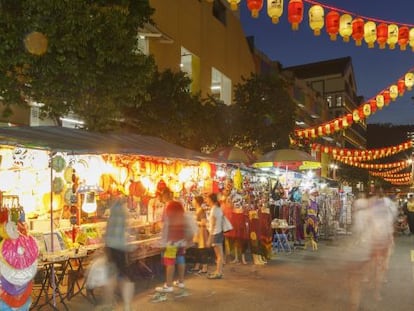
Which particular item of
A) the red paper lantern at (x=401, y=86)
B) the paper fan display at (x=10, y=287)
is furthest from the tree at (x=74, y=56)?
the red paper lantern at (x=401, y=86)

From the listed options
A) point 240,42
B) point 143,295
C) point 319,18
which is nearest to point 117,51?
point 143,295

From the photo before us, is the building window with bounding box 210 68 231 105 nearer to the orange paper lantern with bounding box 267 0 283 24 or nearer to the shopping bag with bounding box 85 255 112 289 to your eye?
the orange paper lantern with bounding box 267 0 283 24

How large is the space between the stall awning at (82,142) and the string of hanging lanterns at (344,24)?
3.65 meters

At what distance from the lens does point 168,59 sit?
18.5 m

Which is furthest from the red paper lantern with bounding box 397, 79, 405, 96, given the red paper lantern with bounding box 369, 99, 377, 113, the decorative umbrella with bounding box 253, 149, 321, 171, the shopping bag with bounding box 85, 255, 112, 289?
the shopping bag with bounding box 85, 255, 112, 289

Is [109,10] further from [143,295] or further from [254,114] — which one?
[254,114]

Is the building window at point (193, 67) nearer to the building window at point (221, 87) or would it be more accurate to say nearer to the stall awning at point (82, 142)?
the building window at point (221, 87)

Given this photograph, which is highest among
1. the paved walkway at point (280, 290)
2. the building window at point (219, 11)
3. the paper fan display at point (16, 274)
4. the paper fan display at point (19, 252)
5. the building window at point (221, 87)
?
the building window at point (219, 11)

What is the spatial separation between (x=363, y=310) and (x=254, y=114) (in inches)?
Result: 496

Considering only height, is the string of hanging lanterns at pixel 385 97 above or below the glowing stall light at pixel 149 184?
above

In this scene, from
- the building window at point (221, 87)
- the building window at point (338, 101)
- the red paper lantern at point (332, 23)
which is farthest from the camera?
the building window at point (338, 101)

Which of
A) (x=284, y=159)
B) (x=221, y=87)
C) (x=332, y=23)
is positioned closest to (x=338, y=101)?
(x=221, y=87)

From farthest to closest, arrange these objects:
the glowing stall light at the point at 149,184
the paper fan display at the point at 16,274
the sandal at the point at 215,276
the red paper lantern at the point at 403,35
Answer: the red paper lantern at the point at 403,35, the glowing stall light at the point at 149,184, the sandal at the point at 215,276, the paper fan display at the point at 16,274

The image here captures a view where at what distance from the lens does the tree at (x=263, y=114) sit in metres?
19.8
